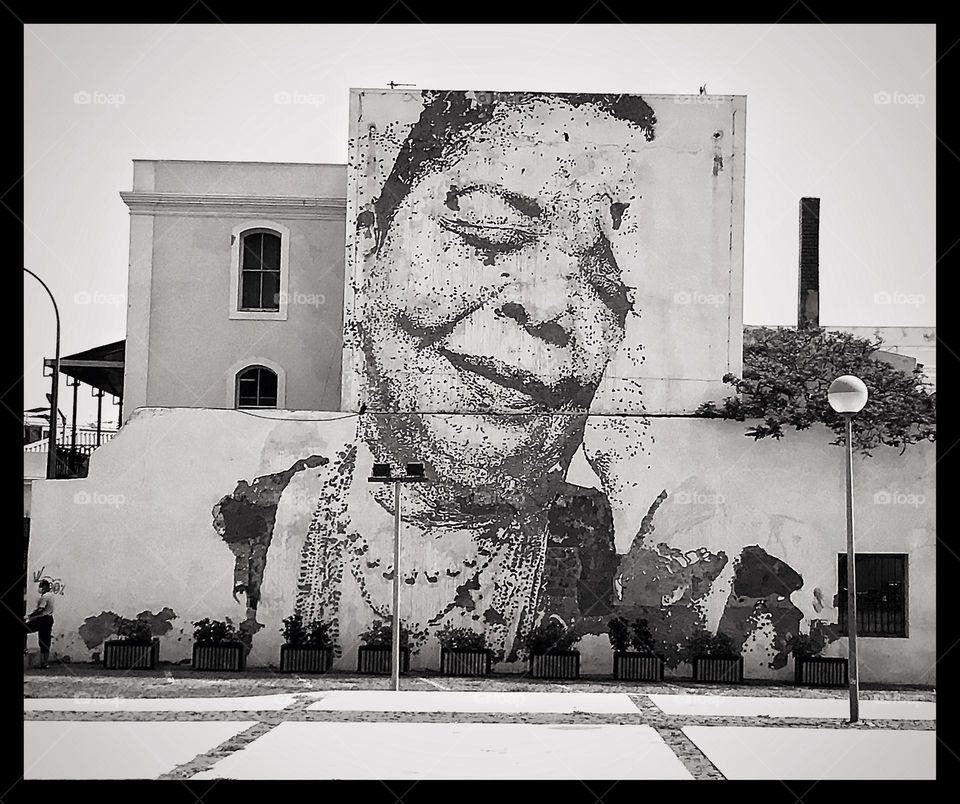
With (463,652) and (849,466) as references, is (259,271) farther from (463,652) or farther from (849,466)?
(849,466)

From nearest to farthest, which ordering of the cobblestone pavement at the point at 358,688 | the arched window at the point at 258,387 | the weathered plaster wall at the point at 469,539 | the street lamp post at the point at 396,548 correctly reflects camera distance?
the cobblestone pavement at the point at 358,688 → the street lamp post at the point at 396,548 → the weathered plaster wall at the point at 469,539 → the arched window at the point at 258,387

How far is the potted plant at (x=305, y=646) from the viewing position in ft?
54.7

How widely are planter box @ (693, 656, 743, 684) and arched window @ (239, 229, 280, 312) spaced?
8.94m

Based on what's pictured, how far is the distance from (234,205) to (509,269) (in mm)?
5272

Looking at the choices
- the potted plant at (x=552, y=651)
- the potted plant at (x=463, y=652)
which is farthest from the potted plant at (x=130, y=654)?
the potted plant at (x=552, y=651)

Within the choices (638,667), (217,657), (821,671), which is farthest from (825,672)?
(217,657)

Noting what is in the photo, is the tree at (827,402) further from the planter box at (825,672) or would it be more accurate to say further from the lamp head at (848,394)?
the lamp head at (848,394)

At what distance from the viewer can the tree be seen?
16969 millimetres

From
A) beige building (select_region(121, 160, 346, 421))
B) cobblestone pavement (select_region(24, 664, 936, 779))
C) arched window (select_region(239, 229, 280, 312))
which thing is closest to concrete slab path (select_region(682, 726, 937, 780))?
cobblestone pavement (select_region(24, 664, 936, 779))

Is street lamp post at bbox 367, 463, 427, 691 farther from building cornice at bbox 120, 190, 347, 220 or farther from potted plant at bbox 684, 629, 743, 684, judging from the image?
building cornice at bbox 120, 190, 347, 220

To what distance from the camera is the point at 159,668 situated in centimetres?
1666

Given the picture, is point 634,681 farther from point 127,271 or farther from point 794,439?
point 127,271

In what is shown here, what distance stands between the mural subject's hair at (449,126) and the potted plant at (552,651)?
19.7 ft
